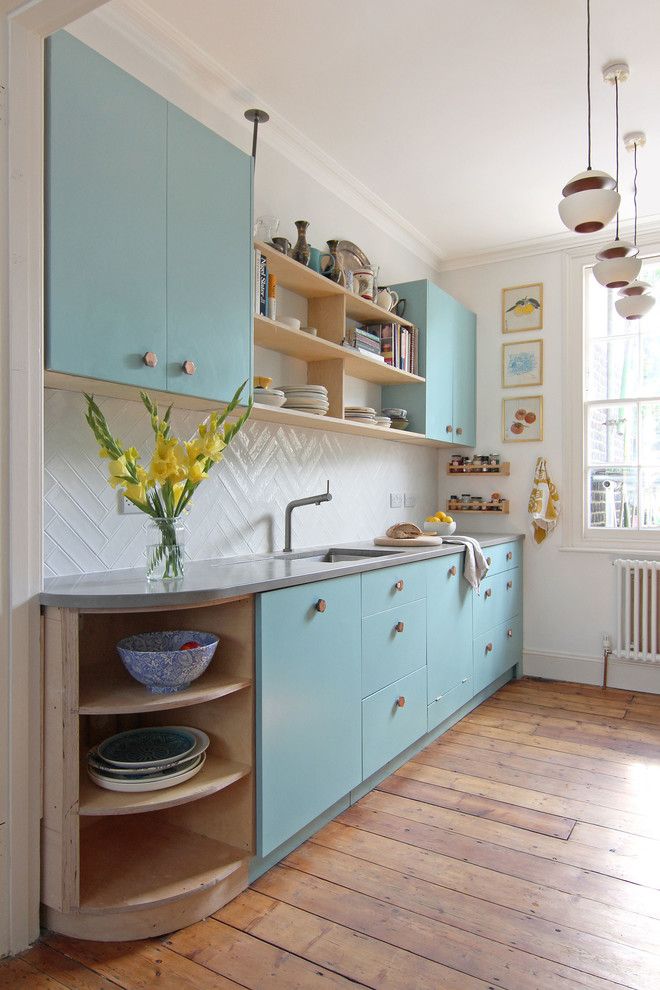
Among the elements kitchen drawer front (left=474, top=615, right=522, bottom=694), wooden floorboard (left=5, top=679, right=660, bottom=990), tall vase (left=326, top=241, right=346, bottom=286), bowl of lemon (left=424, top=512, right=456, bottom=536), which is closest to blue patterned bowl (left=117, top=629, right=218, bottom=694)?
wooden floorboard (left=5, top=679, right=660, bottom=990)

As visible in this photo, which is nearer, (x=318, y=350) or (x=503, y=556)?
(x=318, y=350)

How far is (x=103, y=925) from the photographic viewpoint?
5.47 feet

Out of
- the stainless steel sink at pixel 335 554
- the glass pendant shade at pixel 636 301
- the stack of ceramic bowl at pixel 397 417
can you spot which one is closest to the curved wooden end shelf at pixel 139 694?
the stainless steel sink at pixel 335 554

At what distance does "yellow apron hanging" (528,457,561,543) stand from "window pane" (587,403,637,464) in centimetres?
30

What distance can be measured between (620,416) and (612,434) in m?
0.12

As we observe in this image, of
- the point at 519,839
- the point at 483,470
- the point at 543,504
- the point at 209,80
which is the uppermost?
the point at 209,80

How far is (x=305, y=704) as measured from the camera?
2102mm

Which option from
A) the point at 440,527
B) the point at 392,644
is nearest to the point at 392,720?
the point at 392,644

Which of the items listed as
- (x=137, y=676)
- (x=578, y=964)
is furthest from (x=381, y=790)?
(x=137, y=676)

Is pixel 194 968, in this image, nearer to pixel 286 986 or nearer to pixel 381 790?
pixel 286 986

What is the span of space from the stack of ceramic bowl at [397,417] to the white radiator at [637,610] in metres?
1.55

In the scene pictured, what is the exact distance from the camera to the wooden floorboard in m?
1.57

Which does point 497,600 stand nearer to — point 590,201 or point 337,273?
point 337,273

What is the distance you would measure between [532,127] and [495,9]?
819 millimetres
